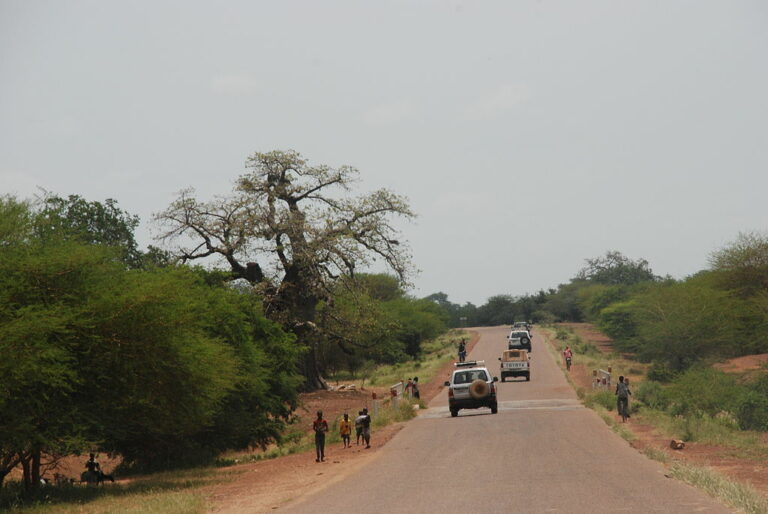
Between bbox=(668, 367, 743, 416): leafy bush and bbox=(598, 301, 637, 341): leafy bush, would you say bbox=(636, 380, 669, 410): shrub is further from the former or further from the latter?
bbox=(598, 301, 637, 341): leafy bush

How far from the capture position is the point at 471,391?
33.2 metres

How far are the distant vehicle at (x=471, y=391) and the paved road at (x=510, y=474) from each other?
1.14 metres

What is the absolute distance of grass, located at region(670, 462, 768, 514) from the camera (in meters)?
13.3

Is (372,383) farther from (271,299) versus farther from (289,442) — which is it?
(289,442)

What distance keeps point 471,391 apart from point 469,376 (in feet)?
2.42

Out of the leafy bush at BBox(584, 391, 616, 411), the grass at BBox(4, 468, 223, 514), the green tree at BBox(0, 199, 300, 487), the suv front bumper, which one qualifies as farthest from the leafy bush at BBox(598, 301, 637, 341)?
the green tree at BBox(0, 199, 300, 487)

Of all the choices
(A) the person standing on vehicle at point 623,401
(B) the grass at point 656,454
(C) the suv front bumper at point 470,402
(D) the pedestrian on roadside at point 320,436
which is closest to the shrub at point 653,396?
(A) the person standing on vehicle at point 623,401

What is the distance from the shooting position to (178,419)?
21.8 m

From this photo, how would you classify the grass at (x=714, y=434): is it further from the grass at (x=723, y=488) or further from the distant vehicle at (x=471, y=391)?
the distant vehicle at (x=471, y=391)

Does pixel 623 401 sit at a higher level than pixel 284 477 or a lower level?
higher

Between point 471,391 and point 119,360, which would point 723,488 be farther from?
Result: point 471,391

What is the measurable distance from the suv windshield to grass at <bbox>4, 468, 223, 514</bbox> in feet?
40.1

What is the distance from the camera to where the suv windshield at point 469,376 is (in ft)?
111

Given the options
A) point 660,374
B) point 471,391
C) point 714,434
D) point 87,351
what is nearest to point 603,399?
point 471,391
